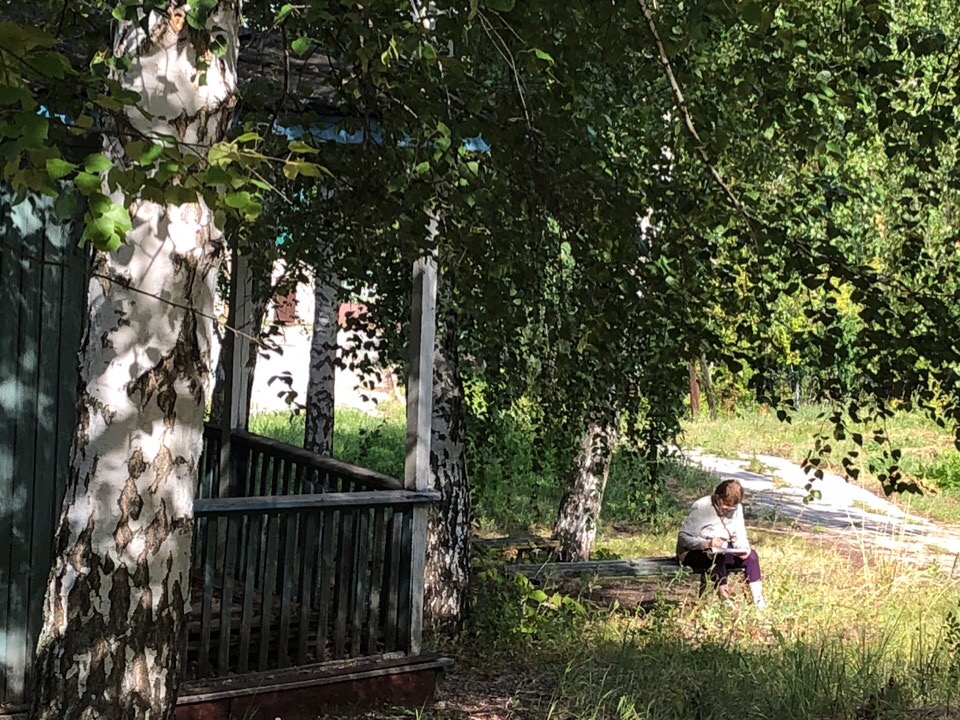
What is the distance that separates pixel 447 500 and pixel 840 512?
9.28m

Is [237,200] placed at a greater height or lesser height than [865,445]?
greater

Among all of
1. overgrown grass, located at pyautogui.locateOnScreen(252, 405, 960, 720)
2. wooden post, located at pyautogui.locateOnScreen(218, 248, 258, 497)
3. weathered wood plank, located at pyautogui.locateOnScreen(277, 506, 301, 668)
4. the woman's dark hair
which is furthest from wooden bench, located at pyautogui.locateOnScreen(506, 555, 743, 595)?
weathered wood plank, located at pyautogui.locateOnScreen(277, 506, 301, 668)

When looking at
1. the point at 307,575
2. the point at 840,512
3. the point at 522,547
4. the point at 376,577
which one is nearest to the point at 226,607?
the point at 307,575

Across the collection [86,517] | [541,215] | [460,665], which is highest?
[541,215]

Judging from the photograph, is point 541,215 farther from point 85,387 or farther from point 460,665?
point 460,665

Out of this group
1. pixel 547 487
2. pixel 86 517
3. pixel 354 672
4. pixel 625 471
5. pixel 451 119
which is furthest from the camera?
pixel 625 471

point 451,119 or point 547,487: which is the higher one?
point 451,119

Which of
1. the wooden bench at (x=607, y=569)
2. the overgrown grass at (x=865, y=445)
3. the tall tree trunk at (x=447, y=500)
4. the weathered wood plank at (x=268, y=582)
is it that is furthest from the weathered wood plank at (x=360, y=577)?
the overgrown grass at (x=865, y=445)

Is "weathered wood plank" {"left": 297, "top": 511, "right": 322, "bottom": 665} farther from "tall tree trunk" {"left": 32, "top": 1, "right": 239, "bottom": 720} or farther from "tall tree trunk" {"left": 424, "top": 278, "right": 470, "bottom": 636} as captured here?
"tall tree trunk" {"left": 32, "top": 1, "right": 239, "bottom": 720}

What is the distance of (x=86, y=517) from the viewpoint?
322cm

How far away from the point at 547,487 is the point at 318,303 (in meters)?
4.98

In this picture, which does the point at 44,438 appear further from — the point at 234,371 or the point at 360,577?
the point at 234,371

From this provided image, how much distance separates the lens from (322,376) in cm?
1095

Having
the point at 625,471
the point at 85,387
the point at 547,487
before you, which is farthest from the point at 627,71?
the point at 625,471
